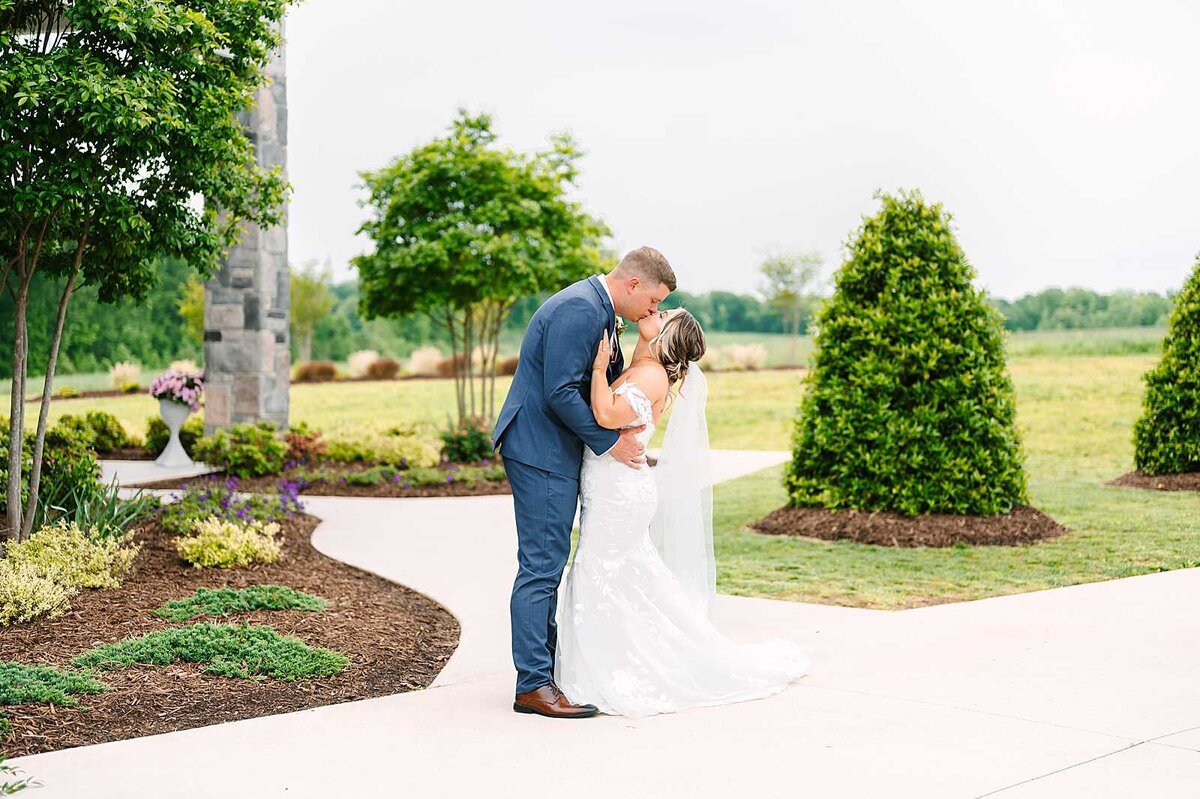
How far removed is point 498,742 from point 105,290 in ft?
16.6

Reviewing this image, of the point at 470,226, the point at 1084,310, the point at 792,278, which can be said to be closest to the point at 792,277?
the point at 792,278

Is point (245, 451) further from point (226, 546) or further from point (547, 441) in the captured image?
point (547, 441)

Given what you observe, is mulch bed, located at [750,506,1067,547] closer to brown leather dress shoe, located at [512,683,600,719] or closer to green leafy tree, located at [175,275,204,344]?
brown leather dress shoe, located at [512,683,600,719]

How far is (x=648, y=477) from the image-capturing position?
16.4 feet

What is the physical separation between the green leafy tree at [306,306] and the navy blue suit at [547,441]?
31.6 meters

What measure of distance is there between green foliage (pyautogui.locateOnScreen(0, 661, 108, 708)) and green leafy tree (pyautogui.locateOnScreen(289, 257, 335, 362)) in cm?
3091

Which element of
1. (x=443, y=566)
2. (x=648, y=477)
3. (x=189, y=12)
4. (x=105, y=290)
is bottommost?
(x=443, y=566)

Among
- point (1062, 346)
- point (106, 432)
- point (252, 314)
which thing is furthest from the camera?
point (1062, 346)

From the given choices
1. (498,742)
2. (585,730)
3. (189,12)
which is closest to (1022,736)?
(585,730)

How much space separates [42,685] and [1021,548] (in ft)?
22.6

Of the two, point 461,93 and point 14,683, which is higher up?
point 461,93

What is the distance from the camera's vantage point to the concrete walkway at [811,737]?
12.4ft

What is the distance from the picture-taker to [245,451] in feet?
41.2

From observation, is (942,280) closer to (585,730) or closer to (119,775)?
(585,730)
